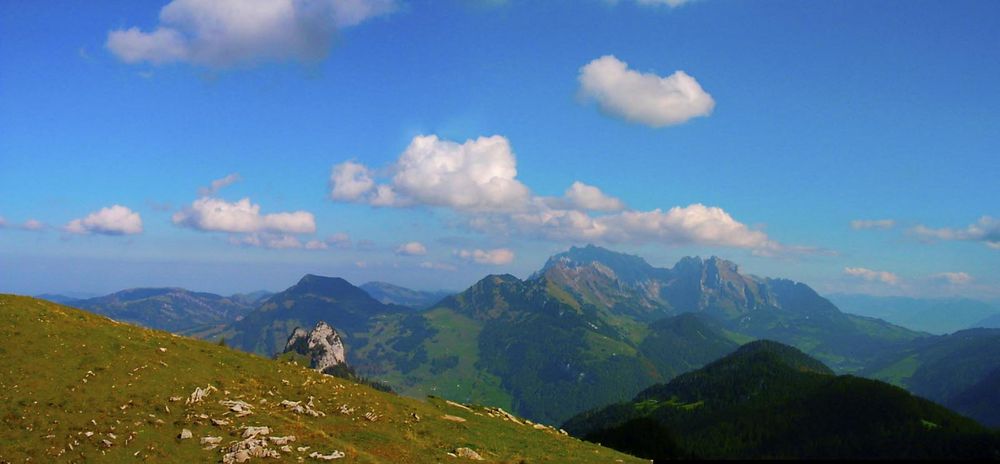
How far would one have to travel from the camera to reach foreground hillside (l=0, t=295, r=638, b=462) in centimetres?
3669

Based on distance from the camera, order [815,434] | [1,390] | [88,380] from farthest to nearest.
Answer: [815,434] < [88,380] < [1,390]

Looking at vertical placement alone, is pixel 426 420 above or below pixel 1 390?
below

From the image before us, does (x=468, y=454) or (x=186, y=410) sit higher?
(x=186, y=410)

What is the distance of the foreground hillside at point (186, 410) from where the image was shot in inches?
1444

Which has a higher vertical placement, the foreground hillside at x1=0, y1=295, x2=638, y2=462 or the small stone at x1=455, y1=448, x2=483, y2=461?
the foreground hillside at x1=0, y1=295, x2=638, y2=462

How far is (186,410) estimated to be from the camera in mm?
41750

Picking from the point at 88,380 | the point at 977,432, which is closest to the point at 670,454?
the point at 88,380

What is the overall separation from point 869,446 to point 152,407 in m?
208

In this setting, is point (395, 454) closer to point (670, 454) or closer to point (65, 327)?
point (65, 327)

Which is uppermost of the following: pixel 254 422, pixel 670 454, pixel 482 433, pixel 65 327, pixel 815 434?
pixel 65 327

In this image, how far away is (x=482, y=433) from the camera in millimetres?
55156

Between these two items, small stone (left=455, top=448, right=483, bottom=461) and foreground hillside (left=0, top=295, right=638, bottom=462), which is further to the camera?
small stone (left=455, top=448, right=483, bottom=461)

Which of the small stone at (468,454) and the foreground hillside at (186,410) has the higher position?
the foreground hillside at (186,410)

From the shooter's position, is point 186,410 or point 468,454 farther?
point 468,454
